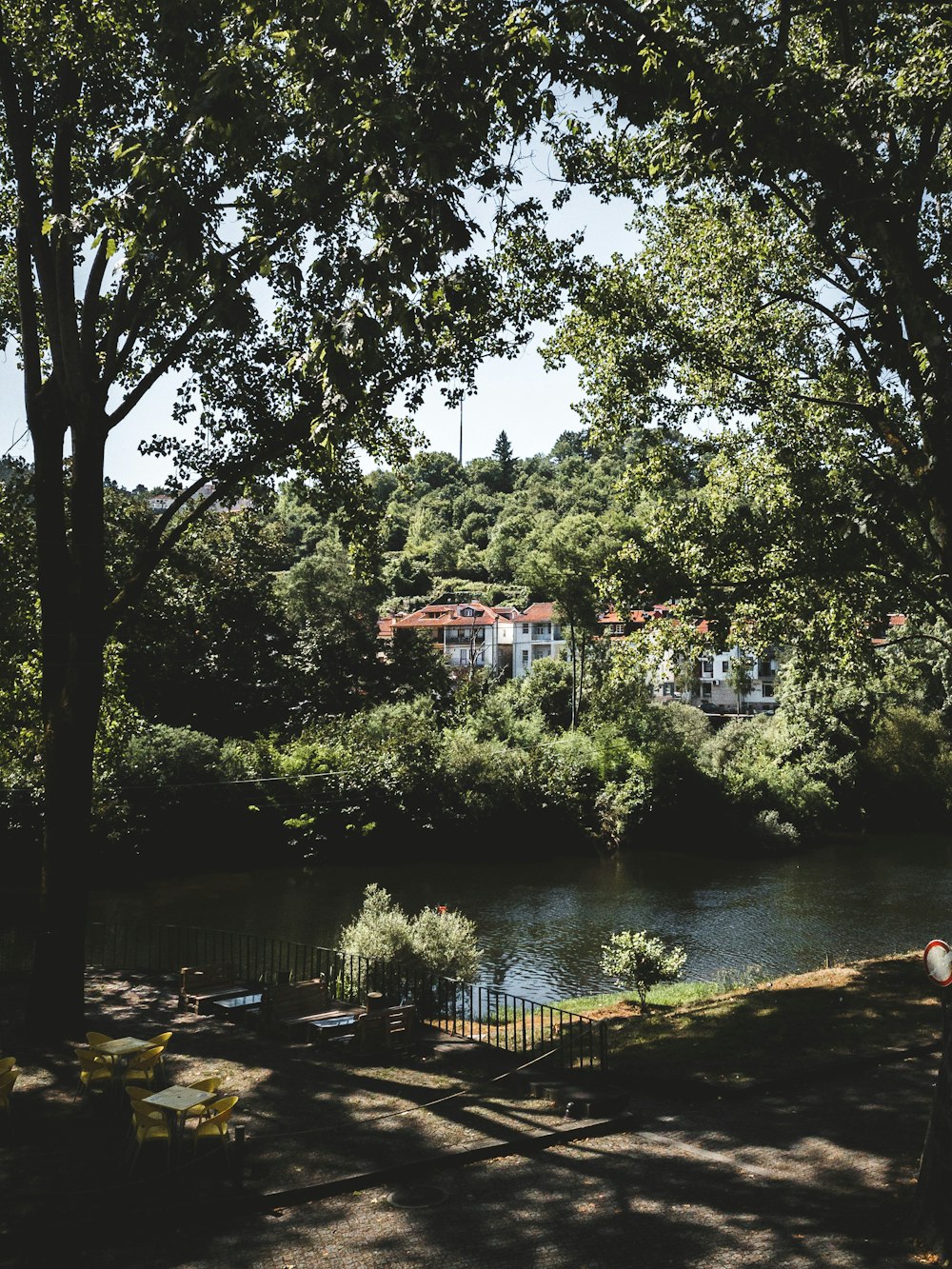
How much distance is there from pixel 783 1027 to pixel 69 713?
32.9ft

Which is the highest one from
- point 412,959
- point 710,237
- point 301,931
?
point 710,237

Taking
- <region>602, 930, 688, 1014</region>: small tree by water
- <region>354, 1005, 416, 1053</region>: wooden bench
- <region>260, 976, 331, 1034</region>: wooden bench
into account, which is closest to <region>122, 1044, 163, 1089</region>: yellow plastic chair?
<region>354, 1005, 416, 1053</region>: wooden bench

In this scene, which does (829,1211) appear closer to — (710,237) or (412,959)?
(412,959)

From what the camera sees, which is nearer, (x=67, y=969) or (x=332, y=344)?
(x=332, y=344)

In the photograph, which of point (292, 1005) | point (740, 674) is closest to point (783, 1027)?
point (292, 1005)

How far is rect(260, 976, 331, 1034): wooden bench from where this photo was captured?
13.2 meters

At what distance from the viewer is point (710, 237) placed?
55.5 feet

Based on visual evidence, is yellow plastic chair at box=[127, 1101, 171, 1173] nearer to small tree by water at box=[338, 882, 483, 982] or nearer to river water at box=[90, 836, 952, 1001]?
small tree by water at box=[338, 882, 483, 982]

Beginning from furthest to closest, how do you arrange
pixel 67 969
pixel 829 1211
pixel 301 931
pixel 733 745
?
pixel 733 745 < pixel 301 931 < pixel 67 969 < pixel 829 1211

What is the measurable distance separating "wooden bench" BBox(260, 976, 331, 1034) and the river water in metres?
7.99

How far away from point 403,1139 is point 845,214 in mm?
9482

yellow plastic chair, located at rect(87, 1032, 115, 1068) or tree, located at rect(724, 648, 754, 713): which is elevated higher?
tree, located at rect(724, 648, 754, 713)

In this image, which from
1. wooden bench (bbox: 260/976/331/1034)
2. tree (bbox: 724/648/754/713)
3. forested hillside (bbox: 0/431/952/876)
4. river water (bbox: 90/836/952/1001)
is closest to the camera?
wooden bench (bbox: 260/976/331/1034)

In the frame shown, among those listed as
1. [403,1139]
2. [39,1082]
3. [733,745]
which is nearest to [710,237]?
[403,1139]
